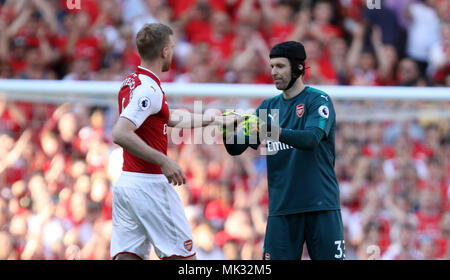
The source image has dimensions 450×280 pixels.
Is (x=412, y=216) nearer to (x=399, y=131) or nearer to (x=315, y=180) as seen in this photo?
(x=399, y=131)

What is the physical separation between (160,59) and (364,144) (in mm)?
3201

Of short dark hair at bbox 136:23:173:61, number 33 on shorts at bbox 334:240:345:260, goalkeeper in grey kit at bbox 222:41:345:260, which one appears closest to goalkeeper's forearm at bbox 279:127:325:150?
goalkeeper in grey kit at bbox 222:41:345:260

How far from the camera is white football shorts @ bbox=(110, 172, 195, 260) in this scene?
4.50 m

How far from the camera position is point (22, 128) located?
22.1ft

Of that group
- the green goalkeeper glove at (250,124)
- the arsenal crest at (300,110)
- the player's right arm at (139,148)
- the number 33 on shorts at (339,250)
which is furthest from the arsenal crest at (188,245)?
the arsenal crest at (300,110)

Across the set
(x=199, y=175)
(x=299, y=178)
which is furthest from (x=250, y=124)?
(x=199, y=175)

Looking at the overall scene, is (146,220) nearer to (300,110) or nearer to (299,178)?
(299,178)

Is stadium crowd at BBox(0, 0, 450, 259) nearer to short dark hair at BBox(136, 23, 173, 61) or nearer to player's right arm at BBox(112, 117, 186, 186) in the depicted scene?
short dark hair at BBox(136, 23, 173, 61)

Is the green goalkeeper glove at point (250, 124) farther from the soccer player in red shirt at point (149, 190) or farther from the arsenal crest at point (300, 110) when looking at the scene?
the soccer player in red shirt at point (149, 190)

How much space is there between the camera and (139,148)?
4.25 meters

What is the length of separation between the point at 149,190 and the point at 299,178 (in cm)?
111

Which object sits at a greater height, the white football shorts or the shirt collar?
the shirt collar

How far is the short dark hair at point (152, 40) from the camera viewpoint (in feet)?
14.9
